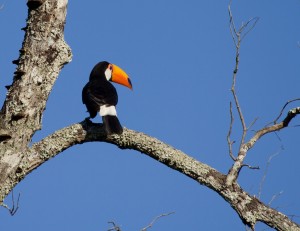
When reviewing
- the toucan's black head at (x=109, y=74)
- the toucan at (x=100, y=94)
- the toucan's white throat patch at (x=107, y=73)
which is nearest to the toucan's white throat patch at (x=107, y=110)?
the toucan at (x=100, y=94)

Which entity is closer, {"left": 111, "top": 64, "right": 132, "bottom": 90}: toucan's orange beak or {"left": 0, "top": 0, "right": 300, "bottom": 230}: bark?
{"left": 0, "top": 0, "right": 300, "bottom": 230}: bark

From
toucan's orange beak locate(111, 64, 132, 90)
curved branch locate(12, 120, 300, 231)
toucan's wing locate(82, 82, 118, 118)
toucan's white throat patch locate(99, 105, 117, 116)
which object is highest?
toucan's orange beak locate(111, 64, 132, 90)

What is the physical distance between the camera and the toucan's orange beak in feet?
23.6

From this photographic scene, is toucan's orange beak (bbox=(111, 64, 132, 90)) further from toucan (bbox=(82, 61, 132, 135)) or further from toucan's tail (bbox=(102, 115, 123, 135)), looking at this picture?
toucan's tail (bbox=(102, 115, 123, 135))

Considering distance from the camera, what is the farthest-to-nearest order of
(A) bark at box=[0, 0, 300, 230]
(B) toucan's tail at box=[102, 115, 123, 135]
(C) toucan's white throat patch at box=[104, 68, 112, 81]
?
(C) toucan's white throat patch at box=[104, 68, 112, 81] → (B) toucan's tail at box=[102, 115, 123, 135] → (A) bark at box=[0, 0, 300, 230]

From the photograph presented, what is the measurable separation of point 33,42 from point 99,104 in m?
1.94

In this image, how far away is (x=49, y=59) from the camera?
358cm

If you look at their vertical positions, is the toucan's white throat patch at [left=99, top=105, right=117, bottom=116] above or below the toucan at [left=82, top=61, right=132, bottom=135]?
below

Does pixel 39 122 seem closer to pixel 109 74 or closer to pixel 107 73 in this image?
pixel 107 73

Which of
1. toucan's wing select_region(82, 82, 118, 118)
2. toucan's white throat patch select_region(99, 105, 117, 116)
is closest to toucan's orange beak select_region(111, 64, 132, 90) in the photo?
toucan's wing select_region(82, 82, 118, 118)

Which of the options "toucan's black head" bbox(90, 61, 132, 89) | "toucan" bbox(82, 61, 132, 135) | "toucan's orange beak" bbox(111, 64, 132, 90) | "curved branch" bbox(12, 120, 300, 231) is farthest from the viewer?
"toucan's orange beak" bbox(111, 64, 132, 90)

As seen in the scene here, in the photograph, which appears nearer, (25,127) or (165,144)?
(25,127)

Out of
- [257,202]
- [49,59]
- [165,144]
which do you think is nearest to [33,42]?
[49,59]

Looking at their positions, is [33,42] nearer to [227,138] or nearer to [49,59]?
[49,59]
